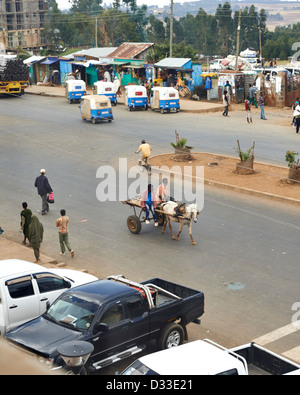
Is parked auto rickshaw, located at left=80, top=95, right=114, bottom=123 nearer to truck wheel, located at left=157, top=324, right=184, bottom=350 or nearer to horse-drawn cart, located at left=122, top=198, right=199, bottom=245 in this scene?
horse-drawn cart, located at left=122, top=198, right=199, bottom=245

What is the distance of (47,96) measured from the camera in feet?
151

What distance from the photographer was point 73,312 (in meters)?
9.13

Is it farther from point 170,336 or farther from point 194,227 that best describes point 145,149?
point 170,336

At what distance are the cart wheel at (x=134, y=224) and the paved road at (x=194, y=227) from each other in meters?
0.24

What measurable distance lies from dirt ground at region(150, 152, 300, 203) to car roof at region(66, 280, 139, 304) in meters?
10.7

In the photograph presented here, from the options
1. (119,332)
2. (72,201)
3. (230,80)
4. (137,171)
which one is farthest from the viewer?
(230,80)

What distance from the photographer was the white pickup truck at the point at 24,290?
10.2 metres

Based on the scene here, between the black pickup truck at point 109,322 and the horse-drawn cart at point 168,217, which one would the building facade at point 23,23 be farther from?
the black pickup truck at point 109,322

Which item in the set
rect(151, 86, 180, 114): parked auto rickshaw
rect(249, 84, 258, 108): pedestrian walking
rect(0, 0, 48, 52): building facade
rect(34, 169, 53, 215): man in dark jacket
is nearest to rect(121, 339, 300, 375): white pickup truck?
rect(34, 169, 53, 215): man in dark jacket

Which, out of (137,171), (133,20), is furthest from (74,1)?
(137,171)

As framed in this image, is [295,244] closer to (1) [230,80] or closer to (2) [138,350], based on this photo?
(2) [138,350]

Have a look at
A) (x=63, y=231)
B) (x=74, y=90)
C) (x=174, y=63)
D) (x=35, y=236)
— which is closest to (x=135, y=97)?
(x=74, y=90)

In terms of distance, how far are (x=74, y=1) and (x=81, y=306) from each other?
163m
